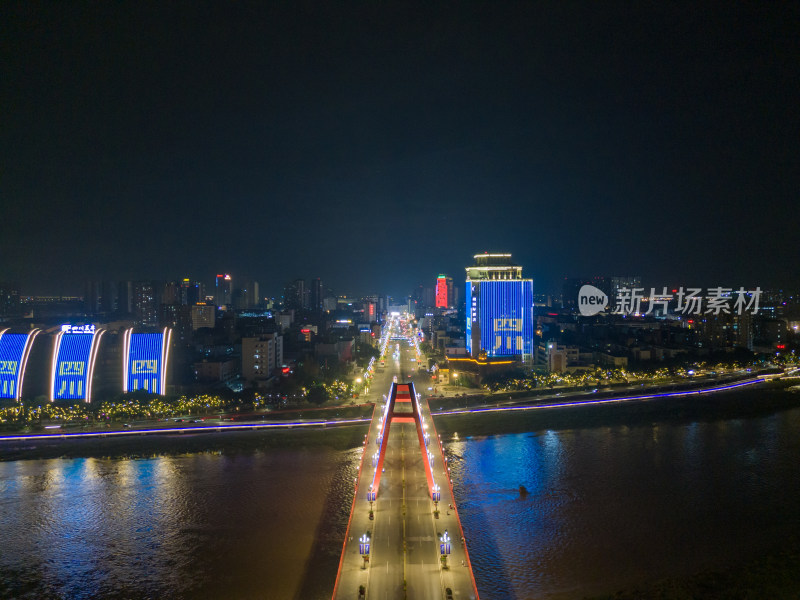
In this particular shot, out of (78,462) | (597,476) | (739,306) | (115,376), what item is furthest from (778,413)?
(115,376)

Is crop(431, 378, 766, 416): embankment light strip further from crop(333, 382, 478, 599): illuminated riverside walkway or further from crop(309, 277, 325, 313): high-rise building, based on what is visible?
crop(309, 277, 325, 313): high-rise building

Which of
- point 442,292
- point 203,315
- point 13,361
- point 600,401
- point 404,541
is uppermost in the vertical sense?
point 442,292

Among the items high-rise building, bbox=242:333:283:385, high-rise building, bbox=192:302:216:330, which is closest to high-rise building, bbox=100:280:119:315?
high-rise building, bbox=192:302:216:330

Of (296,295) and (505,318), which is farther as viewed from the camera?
(296,295)

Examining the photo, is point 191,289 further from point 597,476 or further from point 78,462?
point 597,476

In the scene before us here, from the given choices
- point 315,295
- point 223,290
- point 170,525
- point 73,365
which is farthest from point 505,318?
point 223,290

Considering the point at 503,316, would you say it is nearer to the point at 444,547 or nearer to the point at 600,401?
the point at 600,401
